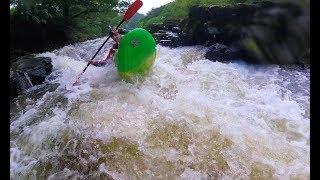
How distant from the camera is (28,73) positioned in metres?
6.85

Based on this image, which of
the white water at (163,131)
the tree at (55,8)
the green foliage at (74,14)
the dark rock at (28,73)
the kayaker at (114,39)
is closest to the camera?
the white water at (163,131)

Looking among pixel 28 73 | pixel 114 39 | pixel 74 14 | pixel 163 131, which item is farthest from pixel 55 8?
pixel 163 131

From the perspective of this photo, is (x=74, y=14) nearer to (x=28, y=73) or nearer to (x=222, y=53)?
(x=28, y=73)

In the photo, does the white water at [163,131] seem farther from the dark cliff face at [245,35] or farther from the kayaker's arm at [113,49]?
the dark cliff face at [245,35]

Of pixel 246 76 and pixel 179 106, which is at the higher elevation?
pixel 179 106

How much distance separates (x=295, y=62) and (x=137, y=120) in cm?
431

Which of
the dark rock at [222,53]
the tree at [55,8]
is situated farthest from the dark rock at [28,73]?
the dark rock at [222,53]

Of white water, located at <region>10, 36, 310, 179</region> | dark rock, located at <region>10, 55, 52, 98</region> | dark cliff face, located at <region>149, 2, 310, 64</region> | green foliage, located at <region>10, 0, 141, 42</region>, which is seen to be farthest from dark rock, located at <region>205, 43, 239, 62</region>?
green foliage, located at <region>10, 0, 141, 42</region>

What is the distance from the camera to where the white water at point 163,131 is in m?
3.50

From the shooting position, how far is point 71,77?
7.14 meters

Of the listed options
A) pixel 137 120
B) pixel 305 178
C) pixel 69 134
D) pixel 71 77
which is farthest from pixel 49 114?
pixel 305 178

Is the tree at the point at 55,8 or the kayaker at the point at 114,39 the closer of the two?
the kayaker at the point at 114,39

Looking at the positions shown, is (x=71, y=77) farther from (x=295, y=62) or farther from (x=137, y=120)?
(x=295, y=62)

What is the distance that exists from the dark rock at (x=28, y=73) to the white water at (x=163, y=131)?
968mm
